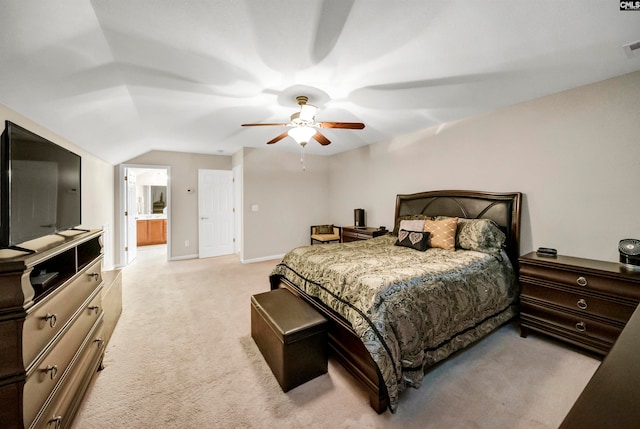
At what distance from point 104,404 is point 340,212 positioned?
4775mm

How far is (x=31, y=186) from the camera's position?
55.5 inches

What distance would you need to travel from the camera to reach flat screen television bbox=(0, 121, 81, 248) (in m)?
1.21

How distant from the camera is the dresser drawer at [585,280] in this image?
1.91 meters

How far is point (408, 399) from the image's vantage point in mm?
1670

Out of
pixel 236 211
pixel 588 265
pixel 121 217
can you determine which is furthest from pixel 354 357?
pixel 121 217

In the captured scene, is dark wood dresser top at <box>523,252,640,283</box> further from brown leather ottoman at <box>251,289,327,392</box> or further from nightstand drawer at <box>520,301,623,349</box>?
brown leather ottoman at <box>251,289,327,392</box>

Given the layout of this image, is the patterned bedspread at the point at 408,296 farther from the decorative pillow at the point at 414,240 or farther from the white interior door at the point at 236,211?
the white interior door at the point at 236,211

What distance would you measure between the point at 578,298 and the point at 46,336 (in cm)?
368

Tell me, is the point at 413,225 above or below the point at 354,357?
above

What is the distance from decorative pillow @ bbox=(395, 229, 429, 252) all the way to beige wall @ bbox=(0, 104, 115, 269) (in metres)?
3.82

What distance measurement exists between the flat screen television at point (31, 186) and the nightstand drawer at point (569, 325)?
3834mm

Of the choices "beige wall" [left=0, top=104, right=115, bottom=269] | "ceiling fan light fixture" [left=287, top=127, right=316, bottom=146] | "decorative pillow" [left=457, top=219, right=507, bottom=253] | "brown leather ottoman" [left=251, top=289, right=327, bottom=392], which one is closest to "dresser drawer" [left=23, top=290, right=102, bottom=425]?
"brown leather ottoman" [left=251, top=289, right=327, bottom=392]

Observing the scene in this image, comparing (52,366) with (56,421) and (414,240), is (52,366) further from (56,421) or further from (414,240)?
(414,240)

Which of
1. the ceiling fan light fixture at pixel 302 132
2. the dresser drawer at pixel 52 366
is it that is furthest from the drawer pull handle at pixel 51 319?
the ceiling fan light fixture at pixel 302 132
